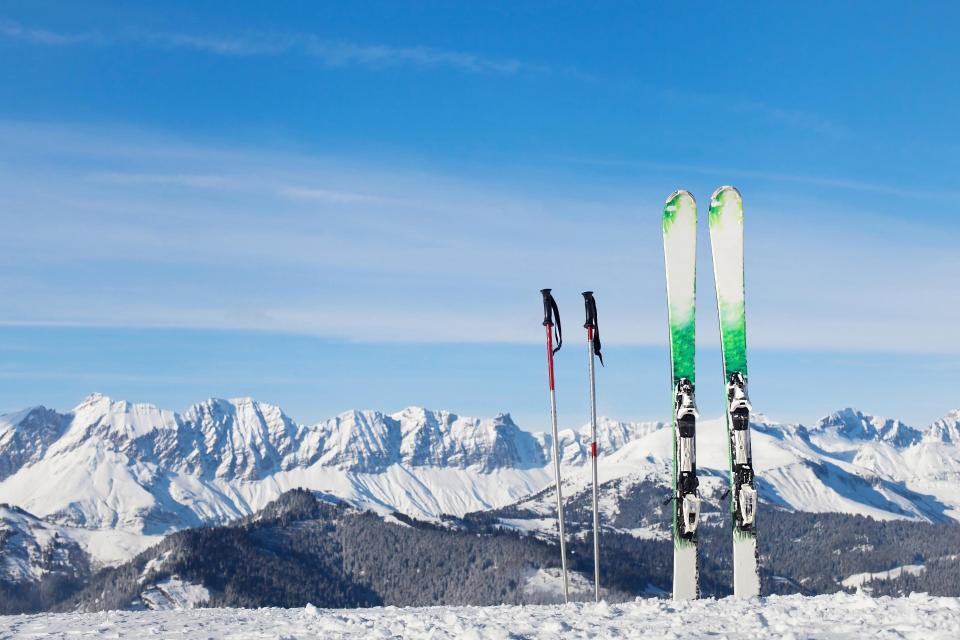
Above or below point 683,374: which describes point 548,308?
above

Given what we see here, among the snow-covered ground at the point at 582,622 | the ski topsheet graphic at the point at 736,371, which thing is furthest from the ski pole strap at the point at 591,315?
the snow-covered ground at the point at 582,622

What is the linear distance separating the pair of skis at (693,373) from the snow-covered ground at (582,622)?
9.39 meters

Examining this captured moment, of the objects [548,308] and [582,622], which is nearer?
[582,622]

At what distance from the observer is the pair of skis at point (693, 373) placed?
112 feet

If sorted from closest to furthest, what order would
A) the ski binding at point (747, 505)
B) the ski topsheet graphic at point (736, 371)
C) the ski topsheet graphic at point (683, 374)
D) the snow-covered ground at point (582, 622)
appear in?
the snow-covered ground at point (582, 622) < the ski topsheet graphic at point (736, 371) < the ski binding at point (747, 505) < the ski topsheet graphic at point (683, 374)

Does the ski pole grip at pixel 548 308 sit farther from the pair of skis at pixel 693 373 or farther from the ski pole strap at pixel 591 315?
the pair of skis at pixel 693 373

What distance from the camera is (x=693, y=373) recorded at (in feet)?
116

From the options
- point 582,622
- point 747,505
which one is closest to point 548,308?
point 747,505

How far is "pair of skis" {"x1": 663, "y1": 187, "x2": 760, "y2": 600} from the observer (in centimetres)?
3419

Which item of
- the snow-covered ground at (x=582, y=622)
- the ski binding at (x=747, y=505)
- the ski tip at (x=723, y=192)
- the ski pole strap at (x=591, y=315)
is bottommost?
the snow-covered ground at (x=582, y=622)

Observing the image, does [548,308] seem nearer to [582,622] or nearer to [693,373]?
[693,373]

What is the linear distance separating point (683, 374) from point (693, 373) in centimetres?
40

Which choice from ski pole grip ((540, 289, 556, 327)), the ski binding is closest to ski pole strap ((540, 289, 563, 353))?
ski pole grip ((540, 289, 556, 327))

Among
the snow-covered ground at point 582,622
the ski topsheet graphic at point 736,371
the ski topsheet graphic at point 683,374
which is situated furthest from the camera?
the ski topsheet graphic at point 683,374
